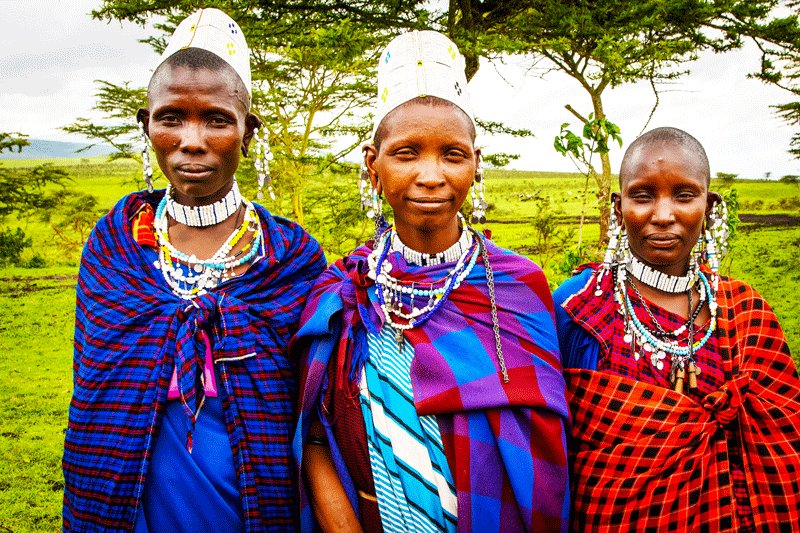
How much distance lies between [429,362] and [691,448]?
982 mm

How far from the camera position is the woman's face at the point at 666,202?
7.26 ft

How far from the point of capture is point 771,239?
49.4ft

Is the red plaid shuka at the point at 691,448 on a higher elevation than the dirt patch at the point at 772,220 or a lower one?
lower

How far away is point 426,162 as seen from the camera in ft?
6.61

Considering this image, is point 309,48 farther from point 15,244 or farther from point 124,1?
point 15,244

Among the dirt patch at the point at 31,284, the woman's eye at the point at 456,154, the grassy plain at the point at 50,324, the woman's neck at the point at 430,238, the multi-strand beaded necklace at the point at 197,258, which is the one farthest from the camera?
the dirt patch at the point at 31,284

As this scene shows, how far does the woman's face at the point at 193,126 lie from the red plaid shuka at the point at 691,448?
5.18ft

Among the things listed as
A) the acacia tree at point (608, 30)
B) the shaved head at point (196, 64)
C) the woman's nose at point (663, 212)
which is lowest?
the woman's nose at point (663, 212)

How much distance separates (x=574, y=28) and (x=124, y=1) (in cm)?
724

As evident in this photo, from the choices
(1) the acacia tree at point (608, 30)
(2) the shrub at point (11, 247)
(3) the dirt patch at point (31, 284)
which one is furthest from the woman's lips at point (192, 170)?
(2) the shrub at point (11, 247)

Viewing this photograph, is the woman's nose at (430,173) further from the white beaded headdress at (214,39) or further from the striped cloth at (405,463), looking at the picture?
the white beaded headdress at (214,39)

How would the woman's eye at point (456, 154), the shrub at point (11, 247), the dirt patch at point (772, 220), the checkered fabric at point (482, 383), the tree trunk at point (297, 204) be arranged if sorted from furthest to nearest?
the dirt patch at point (772, 220)
the shrub at point (11, 247)
the tree trunk at point (297, 204)
the woman's eye at point (456, 154)
the checkered fabric at point (482, 383)

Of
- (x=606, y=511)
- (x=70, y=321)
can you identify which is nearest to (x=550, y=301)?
(x=606, y=511)

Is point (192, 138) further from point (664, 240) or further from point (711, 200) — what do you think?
point (711, 200)
